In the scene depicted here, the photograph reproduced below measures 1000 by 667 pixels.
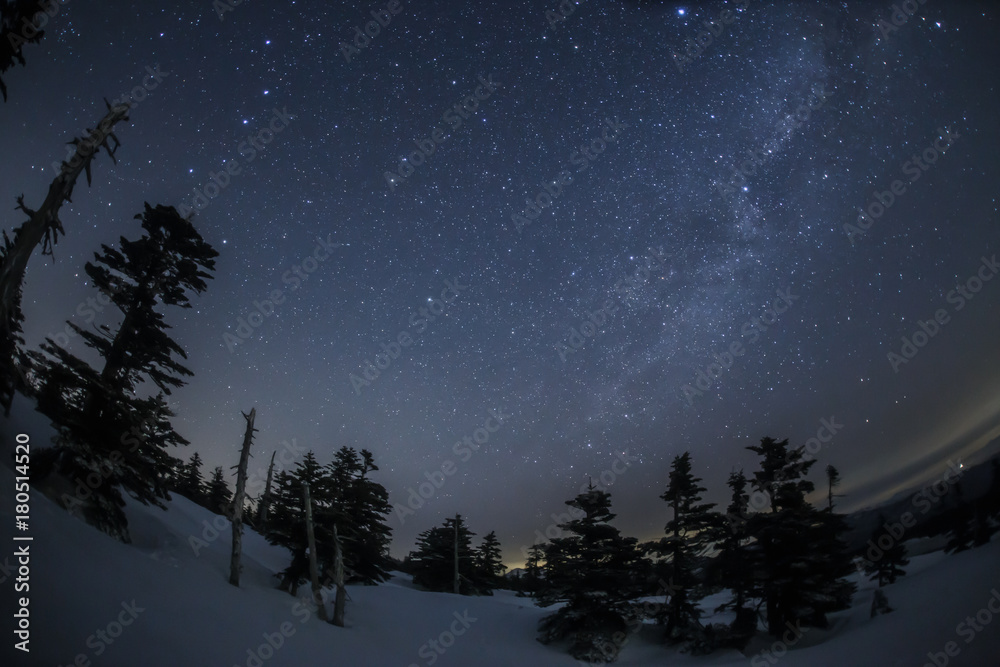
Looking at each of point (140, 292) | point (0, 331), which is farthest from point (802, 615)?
point (140, 292)

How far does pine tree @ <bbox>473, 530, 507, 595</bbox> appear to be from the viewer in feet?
137

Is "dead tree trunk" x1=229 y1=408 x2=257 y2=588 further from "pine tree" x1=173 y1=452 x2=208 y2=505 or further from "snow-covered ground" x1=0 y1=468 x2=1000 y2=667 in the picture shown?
"pine tree" x1=173 y1=452 x2=208 y2=505

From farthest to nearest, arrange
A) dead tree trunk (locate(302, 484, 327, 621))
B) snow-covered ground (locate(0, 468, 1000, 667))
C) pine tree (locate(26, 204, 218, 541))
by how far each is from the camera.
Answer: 1. dead tree trunk (locate(302, 484, 327, 621))
2. pine tree (locate(26, 204, 218, 541))
3. snow-covered ground (locate(0, 468, 1000, 667))

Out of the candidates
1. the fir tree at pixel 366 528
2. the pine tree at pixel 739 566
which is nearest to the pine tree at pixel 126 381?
the fir tree at pixel 366 528

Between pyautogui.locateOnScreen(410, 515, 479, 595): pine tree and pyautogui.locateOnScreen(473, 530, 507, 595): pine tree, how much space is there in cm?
99

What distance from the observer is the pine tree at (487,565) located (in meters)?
41.6

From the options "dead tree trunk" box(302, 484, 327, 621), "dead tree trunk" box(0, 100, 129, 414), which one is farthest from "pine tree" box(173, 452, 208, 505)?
"dead tree trunk" box(0, 100, 129, 414)

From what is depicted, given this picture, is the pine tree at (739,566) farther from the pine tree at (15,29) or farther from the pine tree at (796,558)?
the pine tree at (15,29)

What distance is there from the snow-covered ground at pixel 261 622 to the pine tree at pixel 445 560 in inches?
607

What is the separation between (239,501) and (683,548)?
77.7 ft

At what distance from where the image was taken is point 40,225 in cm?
889

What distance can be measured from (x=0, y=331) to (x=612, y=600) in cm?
2751

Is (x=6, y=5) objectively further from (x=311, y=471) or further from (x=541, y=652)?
(x=541, y=652)

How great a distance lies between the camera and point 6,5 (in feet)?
26.5
